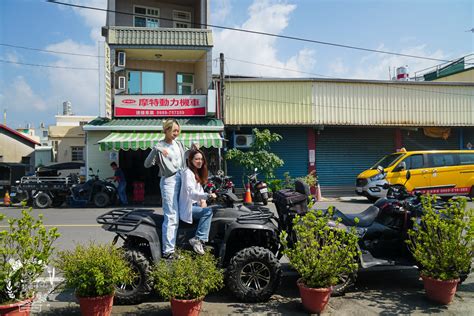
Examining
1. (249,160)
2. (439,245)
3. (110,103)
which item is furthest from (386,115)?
(439,245)

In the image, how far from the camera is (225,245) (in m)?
4.32

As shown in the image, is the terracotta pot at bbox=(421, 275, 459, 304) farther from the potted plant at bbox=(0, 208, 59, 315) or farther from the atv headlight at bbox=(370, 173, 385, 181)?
the atv headlight at bbox=(370, 173, 385, 181)

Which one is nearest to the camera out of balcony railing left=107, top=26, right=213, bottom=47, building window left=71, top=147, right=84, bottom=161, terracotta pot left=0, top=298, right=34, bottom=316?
terracotta pot left=0, top=298, right=34, bottom=316

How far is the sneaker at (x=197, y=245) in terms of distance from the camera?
13.6 ft

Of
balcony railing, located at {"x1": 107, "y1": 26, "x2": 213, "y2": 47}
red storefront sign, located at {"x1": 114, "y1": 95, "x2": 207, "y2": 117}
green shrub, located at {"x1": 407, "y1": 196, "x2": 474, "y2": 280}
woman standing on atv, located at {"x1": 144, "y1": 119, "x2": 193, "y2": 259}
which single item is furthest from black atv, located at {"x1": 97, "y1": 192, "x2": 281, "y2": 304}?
balcony railing, located at {"x1": 107, "y1": 26, "x2": 213, "y2": 47}

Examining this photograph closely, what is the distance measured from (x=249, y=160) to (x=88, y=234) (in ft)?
28.0

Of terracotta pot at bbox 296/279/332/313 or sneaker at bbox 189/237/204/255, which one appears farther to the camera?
sneaker at bbox 189/237/204/255

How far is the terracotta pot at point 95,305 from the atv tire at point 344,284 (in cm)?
262

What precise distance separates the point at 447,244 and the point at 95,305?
12.7 ft

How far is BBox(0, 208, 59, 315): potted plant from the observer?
10.9 ft

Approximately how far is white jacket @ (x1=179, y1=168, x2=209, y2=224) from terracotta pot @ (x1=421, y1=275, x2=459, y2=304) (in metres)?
2.84

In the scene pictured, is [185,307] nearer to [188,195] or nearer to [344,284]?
[188,195]

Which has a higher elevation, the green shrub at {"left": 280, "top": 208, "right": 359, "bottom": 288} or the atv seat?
the atv seat

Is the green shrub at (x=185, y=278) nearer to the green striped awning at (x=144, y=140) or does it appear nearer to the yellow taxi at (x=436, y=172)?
the green striped awning at (x=144, y=140)
